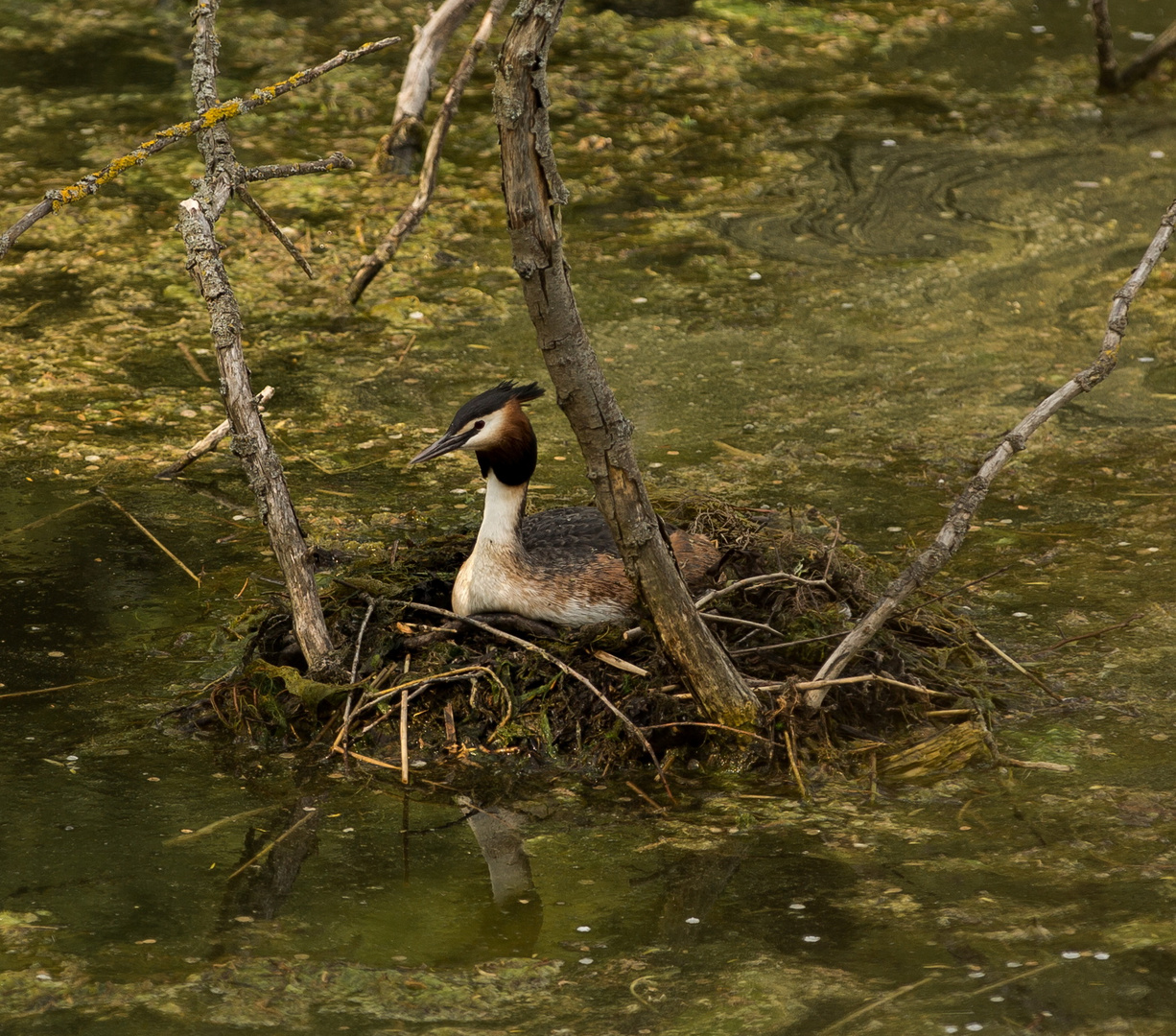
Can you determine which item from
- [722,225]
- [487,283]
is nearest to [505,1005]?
[487,283]

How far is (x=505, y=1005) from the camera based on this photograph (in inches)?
151

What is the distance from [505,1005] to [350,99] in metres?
8.75

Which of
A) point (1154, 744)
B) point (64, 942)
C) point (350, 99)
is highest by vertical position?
point (350, 99)

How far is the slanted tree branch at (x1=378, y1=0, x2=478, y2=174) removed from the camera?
8883 mm

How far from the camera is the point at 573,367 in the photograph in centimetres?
420

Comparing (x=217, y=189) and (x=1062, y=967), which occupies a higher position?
(x=217, y=189)

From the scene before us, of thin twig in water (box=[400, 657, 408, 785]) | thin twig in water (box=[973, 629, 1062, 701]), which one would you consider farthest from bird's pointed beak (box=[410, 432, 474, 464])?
thin twig in water (box=[973, 629, 1062, 701])

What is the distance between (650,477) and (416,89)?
3.66 meters

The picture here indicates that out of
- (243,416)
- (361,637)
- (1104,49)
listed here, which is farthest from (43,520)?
(1104,49)

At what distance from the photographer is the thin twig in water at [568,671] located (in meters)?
4.79

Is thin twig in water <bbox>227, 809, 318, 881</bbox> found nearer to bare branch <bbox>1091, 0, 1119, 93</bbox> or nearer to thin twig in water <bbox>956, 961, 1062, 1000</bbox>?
thin twig in water <bbox>956, 961, 1062, 1000</bbox>

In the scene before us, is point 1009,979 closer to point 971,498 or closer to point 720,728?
point 720,728

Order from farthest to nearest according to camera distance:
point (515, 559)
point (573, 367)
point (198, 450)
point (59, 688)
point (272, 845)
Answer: point (198, 450)
point (59, 688)
point (515, 559)
point (272, 845)
point (573, 367)

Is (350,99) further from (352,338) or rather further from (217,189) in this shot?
(217,189)
